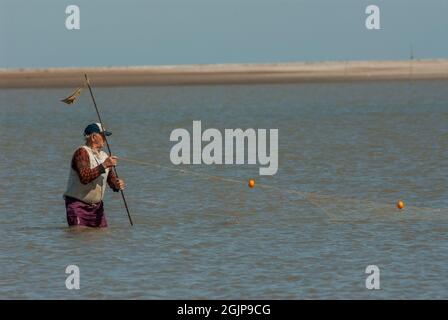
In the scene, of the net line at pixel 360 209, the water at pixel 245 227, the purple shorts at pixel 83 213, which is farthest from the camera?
the net line at pixel 360 209

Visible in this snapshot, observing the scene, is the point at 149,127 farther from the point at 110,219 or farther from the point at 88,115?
the point at 110,219

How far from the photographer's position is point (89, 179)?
16688mm

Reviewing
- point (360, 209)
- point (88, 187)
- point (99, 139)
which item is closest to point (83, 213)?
point (88, 187)

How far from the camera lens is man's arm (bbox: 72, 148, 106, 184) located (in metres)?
16.6

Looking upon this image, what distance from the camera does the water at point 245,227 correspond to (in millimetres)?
14078

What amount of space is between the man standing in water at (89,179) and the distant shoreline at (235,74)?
92.2 meters

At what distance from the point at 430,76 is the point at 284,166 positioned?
103 m

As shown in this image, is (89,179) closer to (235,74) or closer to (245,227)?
(245,227)

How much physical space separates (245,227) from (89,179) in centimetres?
262

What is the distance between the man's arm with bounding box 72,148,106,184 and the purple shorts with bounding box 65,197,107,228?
1.67ft

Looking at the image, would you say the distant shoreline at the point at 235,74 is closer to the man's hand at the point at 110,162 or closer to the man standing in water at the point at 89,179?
the man standing in water at the point at 89,179

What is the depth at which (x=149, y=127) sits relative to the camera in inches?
1791

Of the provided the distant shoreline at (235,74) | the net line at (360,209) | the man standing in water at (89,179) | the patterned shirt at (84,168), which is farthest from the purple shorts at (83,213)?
the distant shoreline at (235,74)

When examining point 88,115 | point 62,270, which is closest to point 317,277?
point 62,270
